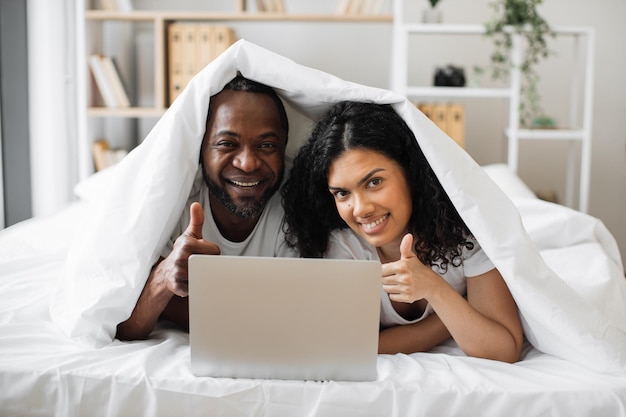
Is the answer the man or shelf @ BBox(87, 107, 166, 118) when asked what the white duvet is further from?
shelf @ BBox(87, 107, 166, 118)

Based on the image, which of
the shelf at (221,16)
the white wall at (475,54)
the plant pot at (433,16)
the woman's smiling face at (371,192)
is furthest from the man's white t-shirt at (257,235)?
the white wall at (475,54)

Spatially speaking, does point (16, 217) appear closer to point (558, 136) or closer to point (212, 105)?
point (212, 105)

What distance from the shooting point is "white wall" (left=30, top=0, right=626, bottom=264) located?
3506 millimetres

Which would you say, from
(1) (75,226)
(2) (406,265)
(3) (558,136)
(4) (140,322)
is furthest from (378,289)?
(3) (558,136)

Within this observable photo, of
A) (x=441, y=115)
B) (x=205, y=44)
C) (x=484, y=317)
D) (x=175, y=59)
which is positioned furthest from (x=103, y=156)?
(x=484, y=317)

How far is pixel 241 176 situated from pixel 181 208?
15 centimetres

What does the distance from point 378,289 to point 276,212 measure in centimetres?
56

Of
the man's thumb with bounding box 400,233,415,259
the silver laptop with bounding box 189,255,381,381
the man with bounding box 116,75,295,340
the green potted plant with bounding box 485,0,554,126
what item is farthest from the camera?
the green potted plant with bounding box 485,0,554,126

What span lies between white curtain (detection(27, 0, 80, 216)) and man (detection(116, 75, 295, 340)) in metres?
1.71

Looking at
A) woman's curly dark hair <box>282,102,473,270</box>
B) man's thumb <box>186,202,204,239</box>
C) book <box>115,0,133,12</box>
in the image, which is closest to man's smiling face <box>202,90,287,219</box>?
woman's curly dark hair <box>282,102,473,270</box>

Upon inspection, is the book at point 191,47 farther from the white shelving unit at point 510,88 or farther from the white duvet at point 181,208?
the white duvet at point 181,208

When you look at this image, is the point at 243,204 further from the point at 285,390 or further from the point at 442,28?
the point at 442,28

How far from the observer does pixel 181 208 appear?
139cm

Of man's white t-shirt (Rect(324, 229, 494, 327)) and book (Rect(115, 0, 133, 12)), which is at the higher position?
book (Rect(115, 0, 133, 12))
